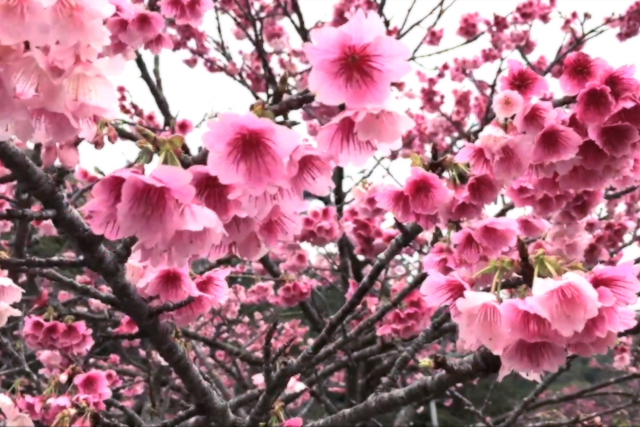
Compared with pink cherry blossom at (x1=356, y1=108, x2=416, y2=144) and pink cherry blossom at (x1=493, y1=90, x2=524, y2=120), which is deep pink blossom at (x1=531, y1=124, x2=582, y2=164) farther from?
pink cherry blossom at (x1=356, y1=108, x2=416, y2=144)

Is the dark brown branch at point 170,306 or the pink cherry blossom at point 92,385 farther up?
the pink cherry blossom at point 92,385

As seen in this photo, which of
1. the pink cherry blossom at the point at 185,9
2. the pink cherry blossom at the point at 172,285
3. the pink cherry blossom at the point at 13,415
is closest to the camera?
the pink cherry blossom at the point at 172,285

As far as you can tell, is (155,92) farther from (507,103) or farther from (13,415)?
(507,103)

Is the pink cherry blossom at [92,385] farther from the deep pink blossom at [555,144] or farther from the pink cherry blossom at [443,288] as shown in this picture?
the deep pink blossom at [555,144]

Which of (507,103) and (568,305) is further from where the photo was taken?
(507,103)

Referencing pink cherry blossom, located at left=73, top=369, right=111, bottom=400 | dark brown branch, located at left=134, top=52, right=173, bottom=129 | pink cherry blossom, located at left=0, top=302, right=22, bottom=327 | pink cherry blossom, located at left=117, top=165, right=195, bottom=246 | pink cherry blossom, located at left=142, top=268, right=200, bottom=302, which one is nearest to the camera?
pink cherry blossom, located at left=117, top=165, right=195, bottom=246

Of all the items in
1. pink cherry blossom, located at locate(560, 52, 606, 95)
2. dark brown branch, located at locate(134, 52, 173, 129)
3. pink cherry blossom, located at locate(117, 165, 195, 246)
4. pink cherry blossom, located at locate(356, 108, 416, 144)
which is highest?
dark brown branch, located at locate(134, 52, 173, 129)

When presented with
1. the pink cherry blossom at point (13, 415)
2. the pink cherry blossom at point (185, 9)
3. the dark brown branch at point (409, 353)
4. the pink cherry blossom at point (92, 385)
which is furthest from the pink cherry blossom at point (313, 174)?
the pink cherry blossom at point (13, 415)

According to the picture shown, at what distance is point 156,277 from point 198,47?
515cm

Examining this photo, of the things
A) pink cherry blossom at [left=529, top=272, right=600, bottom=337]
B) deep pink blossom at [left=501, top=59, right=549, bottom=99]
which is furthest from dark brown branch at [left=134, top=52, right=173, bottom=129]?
pink cherry blossom at [left=529, top=272, right=600, bottom=337]

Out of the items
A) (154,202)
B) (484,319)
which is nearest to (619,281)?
(484,319)

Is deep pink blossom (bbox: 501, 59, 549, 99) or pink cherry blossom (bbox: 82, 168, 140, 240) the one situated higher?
deep pink blossom (bbox: 501, 59, 549, 99)

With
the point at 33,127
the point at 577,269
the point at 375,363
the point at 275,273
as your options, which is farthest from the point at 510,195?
the point at 375,363

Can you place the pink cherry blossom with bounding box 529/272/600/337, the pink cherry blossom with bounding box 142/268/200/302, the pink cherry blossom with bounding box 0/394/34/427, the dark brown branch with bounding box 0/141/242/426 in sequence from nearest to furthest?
1. the pink cherry blossom with bounding box 529/272/600/337
2. the dark brown branch with bounding box 0/141/242/426
3. the pink cherry blossom with bounding box 142/268/200/302
4. the pink cherry blossom with bounding box 0/394/34/427
